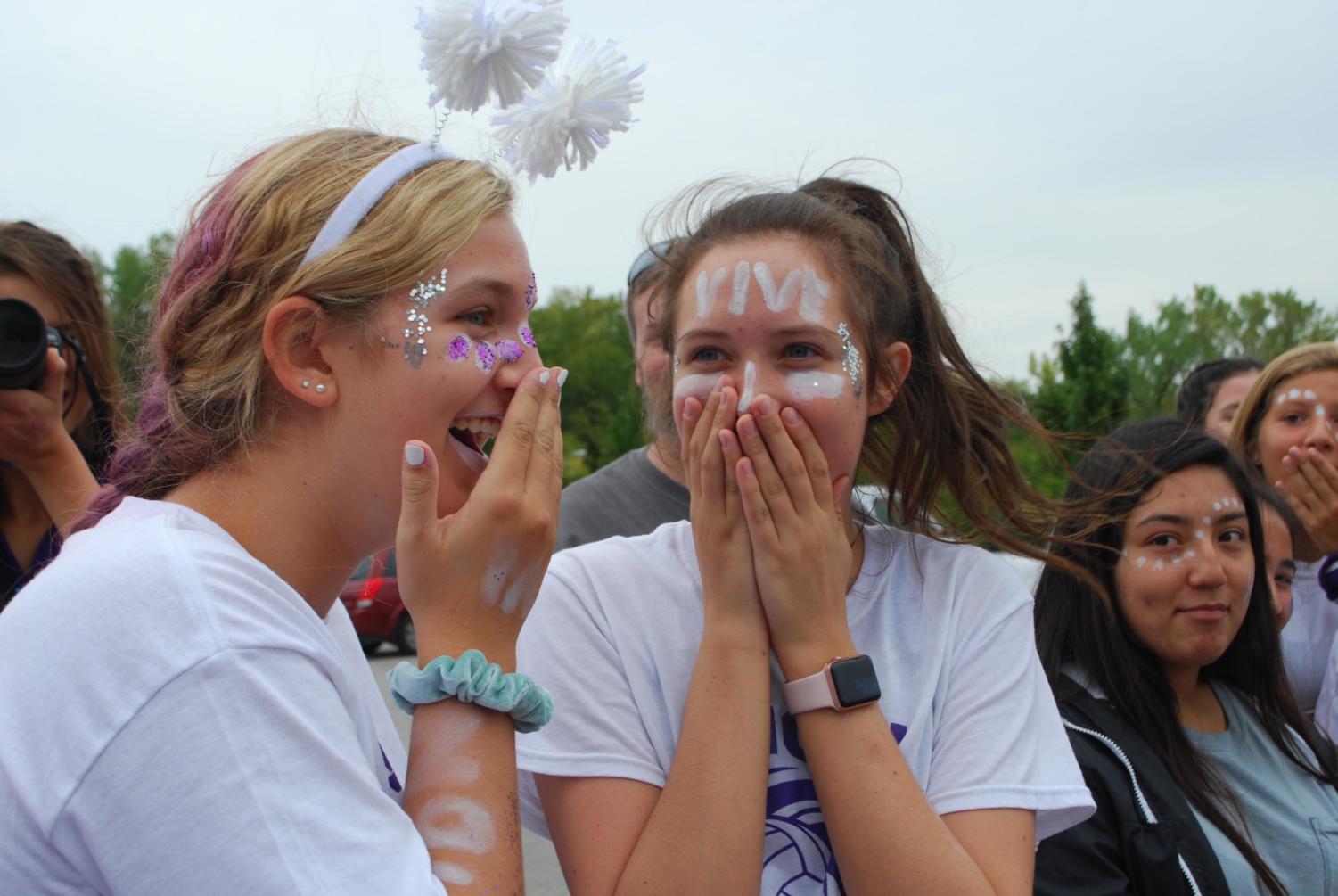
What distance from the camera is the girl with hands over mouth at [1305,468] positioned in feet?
12.8

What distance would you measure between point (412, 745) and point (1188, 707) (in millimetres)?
2329

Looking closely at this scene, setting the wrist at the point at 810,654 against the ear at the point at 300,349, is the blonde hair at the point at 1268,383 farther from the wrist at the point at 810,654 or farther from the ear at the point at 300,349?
the ear at the point at 300,349

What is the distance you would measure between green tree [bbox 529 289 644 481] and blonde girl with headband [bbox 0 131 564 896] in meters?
40.9

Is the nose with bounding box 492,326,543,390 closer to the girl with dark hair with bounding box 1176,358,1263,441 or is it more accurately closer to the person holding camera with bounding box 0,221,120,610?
the person holding camera with bounding box 0,221,120,610

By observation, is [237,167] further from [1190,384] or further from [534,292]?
[1190,384]

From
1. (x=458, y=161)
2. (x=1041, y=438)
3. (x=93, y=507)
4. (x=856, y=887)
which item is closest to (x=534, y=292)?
(x=458, y=161)

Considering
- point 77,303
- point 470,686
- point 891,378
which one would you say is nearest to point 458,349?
point 470,686

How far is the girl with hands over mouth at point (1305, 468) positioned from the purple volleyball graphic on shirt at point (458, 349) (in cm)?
319

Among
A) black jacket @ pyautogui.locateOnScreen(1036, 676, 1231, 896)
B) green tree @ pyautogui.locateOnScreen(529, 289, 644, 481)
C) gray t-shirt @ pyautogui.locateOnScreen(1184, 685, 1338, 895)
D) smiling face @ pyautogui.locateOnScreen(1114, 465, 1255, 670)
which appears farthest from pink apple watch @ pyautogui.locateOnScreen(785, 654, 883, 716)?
green tree @ pyautogui.locateOnScreen(529, 289, 644, 481)

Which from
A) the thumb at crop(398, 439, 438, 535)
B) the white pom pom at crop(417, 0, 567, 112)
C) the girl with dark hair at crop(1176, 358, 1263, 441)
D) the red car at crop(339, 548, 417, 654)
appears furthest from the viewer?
the red car at crop(339, 548, 417, 654)

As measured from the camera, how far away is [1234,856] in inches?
102

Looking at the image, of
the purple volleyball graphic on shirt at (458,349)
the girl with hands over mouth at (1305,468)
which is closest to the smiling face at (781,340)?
the purple volleyball graphic on shirt at (458,349)

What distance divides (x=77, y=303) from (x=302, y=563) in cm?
175

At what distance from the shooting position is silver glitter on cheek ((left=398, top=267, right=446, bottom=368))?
1703 millimetres
